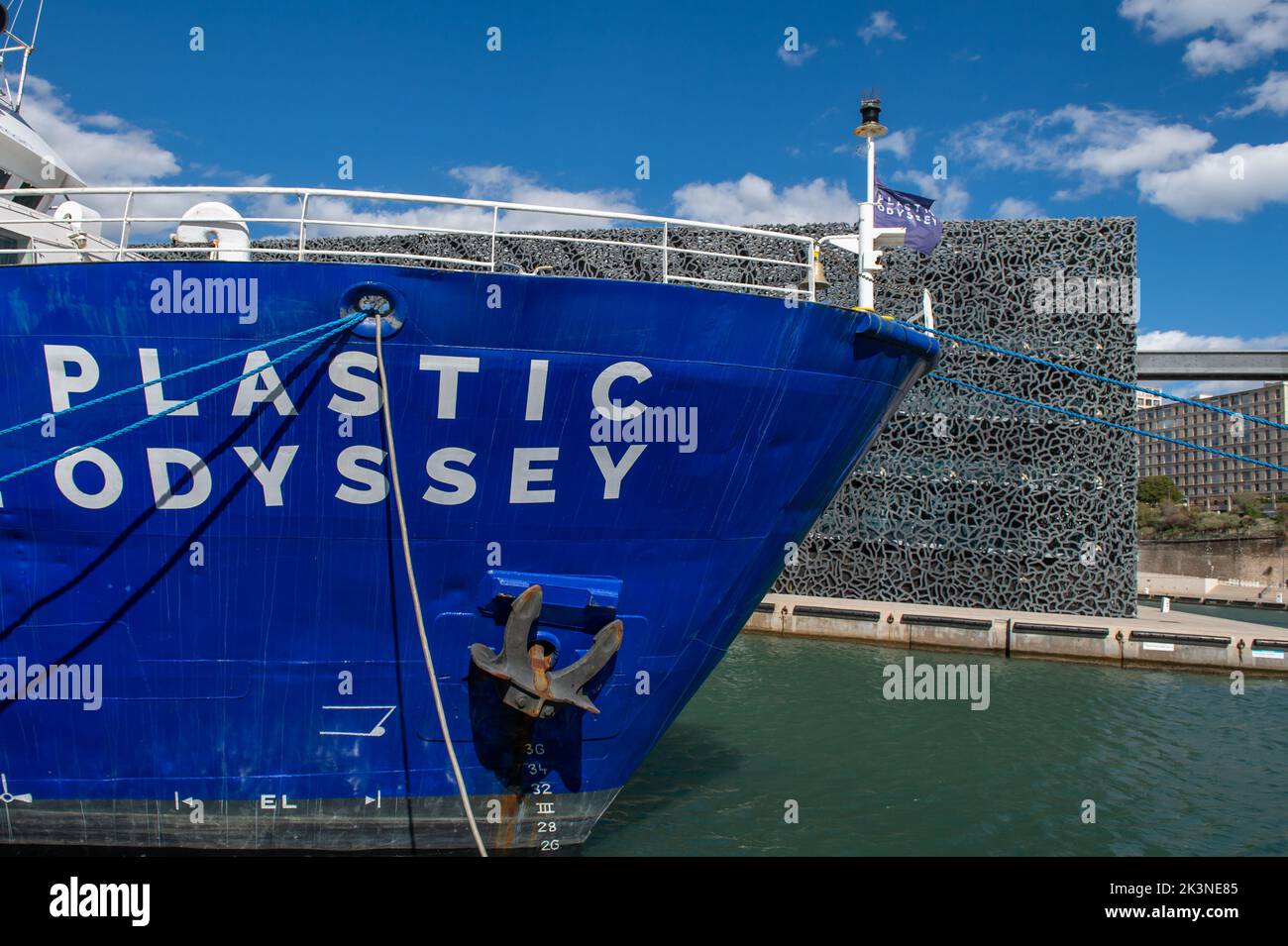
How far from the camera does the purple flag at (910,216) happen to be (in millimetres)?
7184

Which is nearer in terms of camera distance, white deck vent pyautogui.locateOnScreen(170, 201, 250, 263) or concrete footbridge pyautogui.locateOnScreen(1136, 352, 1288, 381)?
white deck vent pyautogui.locateOnScreen(170, 201, 250, 263)

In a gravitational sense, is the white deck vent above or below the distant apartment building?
below

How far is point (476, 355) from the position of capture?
19.2 feet

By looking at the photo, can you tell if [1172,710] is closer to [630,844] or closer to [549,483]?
[630,844]

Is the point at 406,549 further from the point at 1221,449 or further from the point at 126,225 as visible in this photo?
the point at 1221,449

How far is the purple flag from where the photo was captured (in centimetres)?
718

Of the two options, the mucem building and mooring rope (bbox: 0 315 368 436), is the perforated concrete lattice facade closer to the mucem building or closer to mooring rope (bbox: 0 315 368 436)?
the mucem building

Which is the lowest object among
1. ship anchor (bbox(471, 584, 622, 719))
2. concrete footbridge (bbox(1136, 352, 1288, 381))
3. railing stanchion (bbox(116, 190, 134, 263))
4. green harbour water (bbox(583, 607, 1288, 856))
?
green harbour water (bbox(583, 607, 1288, 856))

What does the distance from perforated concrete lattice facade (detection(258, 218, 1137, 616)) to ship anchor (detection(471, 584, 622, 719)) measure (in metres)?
17.6

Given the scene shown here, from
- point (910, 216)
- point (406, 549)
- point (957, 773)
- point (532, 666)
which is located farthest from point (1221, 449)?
point (406, 549)

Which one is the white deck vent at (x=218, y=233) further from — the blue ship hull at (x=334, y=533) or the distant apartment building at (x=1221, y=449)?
the distant apartment building at (x=1221, y=449)

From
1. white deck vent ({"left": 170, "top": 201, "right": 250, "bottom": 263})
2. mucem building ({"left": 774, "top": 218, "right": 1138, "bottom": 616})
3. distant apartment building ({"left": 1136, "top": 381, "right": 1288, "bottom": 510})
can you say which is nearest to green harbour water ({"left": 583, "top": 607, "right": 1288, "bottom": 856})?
white deck vent ({"left": 170, "top": 201, "right": 250, "bottom": 263})
